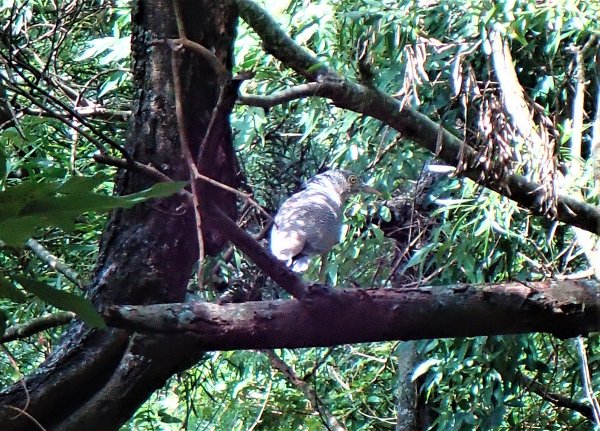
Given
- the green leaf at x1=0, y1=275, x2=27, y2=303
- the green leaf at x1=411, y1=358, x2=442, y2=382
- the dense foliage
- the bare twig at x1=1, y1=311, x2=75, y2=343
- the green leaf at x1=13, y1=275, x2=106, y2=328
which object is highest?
the dense foliage

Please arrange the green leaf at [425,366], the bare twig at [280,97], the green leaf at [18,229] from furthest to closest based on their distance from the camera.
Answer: the green leaf at [425,366]
the bare twig at [280,97]
the green leaf at [18,229]

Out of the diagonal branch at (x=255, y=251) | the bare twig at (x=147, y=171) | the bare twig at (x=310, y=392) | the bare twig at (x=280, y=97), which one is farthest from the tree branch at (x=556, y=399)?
the bare twig at (x=147, y=171)

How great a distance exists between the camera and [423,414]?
3.20 metres

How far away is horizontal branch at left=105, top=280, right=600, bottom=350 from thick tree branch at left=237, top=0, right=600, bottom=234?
0.34m

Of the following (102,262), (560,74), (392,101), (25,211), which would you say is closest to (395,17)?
(392,101)

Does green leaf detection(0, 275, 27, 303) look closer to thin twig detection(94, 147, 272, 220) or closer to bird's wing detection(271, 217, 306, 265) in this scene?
thin twig detection(94, 147, 272, 220)

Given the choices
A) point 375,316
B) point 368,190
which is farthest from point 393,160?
point 375,316

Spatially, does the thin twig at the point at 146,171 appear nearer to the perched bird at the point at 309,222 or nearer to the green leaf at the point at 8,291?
the green leaf at the point at 8,291

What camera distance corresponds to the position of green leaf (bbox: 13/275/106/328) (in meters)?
0.45

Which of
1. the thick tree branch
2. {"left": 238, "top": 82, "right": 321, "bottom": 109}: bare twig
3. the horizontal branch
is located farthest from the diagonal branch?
the thick tree branch

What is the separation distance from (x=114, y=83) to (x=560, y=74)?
152 centimetres

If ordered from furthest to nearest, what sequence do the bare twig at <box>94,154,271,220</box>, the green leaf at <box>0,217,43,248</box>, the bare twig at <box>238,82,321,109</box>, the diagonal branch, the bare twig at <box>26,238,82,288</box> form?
the bare twig at <box>26,238,82,288</box>, the bare twig at <box>238,82,321,109</box>, the diagonal branch, the bare twig at <box>94,154,271,220</box>, the green leaf at <box>0,217,43,248</box>

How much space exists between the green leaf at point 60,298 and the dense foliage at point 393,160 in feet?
3.89

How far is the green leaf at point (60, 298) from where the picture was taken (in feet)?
1.47
